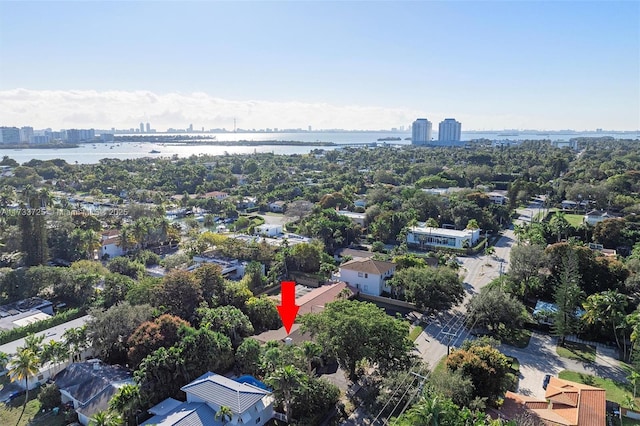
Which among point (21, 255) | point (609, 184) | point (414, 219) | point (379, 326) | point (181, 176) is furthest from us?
point (181, 176)

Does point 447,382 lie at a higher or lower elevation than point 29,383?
higher

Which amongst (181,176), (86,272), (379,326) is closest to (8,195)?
(181,176)

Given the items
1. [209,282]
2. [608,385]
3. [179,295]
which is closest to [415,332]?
[608,385]

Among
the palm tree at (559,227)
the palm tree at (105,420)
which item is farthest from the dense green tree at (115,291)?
the palm tree at (559,227)

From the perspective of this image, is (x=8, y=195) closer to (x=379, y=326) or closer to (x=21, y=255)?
(x=21, y=255)

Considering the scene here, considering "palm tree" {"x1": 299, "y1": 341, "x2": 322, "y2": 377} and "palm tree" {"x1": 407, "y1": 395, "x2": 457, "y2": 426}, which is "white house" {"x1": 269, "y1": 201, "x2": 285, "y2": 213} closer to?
"palm tree" {"x1": 299, "y1": 341, "x2": 322, "y2": 377}

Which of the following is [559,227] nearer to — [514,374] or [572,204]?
[572,204]
